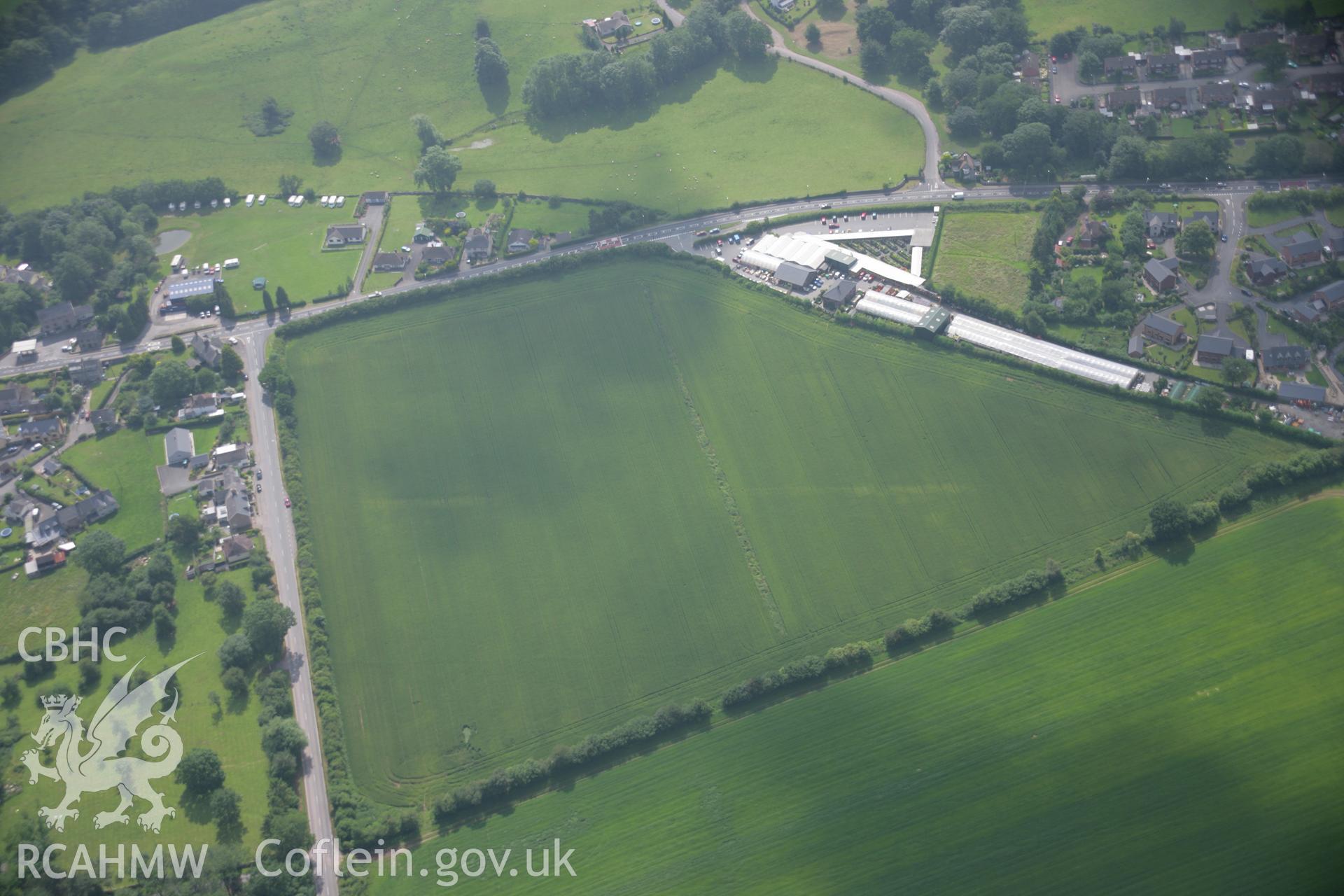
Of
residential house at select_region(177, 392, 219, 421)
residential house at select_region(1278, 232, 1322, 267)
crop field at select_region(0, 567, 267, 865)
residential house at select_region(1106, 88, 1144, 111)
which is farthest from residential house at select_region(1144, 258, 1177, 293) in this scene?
residential house at select_region(177, 392, 219, 421)

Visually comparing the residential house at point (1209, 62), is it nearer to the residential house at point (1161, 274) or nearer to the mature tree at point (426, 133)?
the residential house at point (1161, 274)

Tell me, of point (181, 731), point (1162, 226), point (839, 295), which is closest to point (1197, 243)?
point (1162, 226)

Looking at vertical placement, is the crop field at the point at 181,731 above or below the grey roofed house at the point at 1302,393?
below

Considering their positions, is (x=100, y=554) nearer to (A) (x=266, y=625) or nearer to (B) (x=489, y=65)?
(A) (x=266, y=625)

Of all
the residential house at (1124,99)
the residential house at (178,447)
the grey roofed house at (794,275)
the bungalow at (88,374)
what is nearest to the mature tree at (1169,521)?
the grey roofed house at (794,275)

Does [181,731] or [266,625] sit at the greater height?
[266,625]

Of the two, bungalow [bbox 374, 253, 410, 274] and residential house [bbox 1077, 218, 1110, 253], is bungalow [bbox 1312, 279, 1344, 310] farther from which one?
bungalow [bbox 374, 253, 410, 274]
